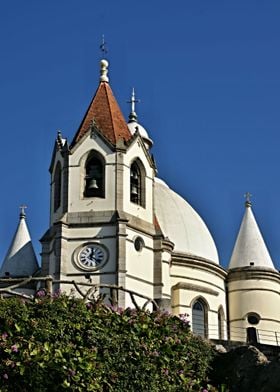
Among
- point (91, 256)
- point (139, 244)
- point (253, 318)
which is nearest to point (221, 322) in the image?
point (253, 318)

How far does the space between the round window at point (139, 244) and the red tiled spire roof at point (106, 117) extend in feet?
16.5

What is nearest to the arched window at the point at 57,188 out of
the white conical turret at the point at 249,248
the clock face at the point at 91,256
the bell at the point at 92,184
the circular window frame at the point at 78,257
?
the bell at the point at 92,184

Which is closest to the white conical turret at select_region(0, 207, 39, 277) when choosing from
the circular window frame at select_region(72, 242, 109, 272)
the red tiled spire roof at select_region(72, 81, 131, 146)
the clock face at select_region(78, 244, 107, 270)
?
the circular window frame at select_region(72, 242, 109, 272)

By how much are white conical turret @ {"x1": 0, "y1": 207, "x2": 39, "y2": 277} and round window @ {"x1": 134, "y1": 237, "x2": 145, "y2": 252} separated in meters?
6.78

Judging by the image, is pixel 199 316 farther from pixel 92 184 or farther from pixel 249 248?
pixel 92 184

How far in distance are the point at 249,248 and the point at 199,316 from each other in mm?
6232

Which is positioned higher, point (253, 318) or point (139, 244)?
point (139, 244)

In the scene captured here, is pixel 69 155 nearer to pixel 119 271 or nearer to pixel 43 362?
pixel 119 271

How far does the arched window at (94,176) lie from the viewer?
4644 centimetres

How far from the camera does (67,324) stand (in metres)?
23.4

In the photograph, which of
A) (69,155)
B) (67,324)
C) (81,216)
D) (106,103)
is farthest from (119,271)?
(67,324)

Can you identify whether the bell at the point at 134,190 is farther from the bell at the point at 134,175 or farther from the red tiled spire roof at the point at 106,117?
the red tiled spire roof at the point at 106,117

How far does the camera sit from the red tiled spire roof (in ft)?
158

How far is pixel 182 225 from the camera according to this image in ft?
171
